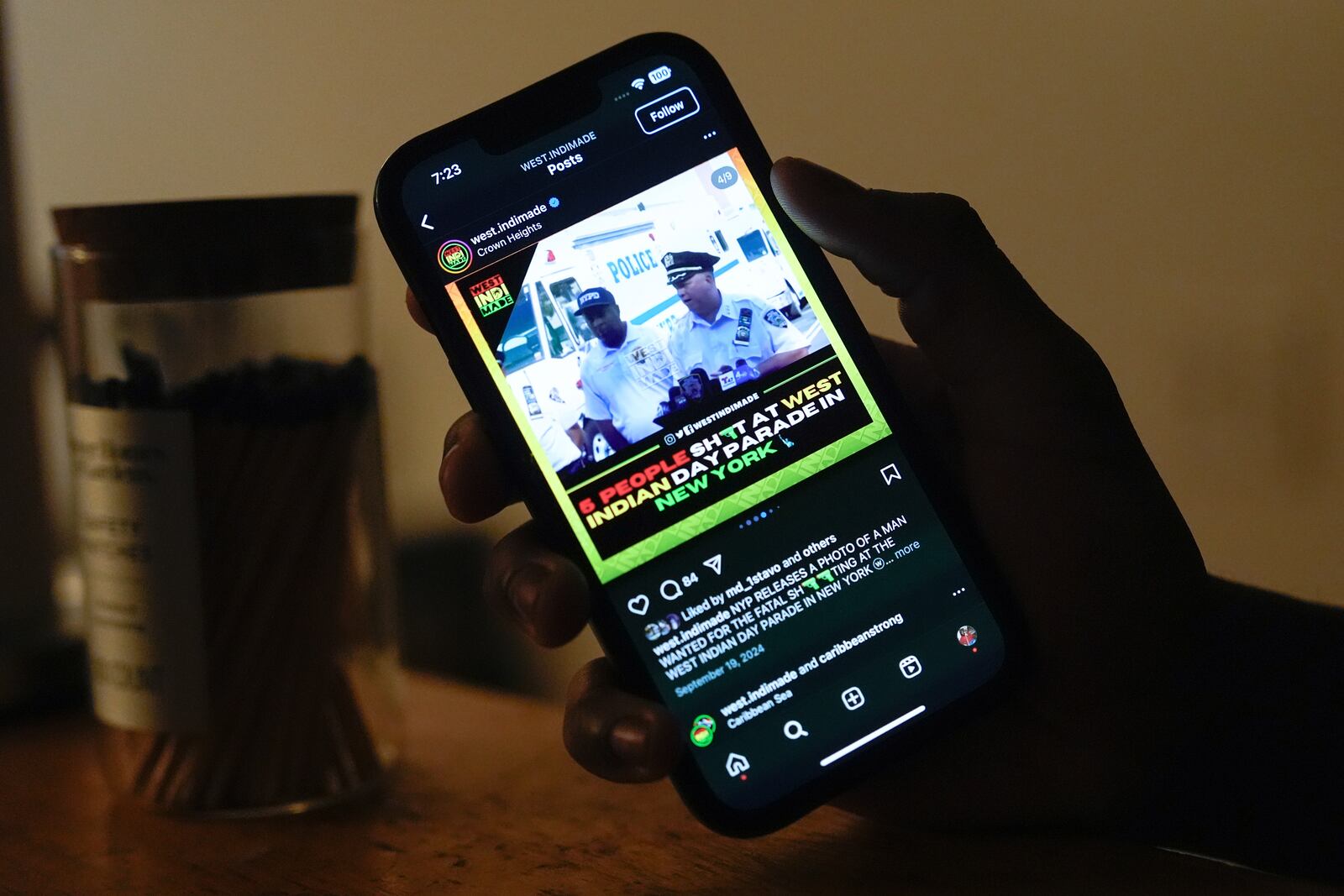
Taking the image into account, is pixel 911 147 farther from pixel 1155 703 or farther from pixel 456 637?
pixel 456 637

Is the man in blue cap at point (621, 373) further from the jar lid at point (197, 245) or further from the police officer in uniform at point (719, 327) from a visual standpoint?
the jar lid at point (197, 245)

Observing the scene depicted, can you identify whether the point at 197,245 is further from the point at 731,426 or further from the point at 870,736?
the point at 870,736

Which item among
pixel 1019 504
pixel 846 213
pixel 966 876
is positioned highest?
pixel 846 213

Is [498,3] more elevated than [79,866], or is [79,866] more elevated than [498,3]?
[498,3]

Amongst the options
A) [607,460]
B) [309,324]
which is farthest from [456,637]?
[607,460]

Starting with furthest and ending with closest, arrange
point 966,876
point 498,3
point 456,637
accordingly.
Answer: point 456,637 → point 498,3 → point 966,876

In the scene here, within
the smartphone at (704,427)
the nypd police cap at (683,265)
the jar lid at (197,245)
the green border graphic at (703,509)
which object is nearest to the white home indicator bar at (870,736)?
the smartphone at (704,427)

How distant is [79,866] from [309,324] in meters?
0.28

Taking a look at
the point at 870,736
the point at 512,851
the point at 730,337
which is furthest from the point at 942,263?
the point at 512,851

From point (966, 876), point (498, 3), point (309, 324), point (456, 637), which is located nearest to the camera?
point (966, 876)

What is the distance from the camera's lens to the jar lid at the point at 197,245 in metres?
0.54

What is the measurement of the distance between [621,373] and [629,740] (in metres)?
0.15

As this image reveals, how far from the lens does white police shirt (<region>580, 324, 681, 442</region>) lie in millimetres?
480

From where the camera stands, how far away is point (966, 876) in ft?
1.46
